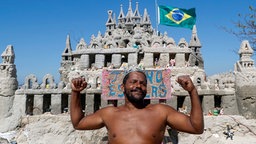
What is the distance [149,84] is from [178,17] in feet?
24.1

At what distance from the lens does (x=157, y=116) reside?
161 inches

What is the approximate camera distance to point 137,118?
13.5ft

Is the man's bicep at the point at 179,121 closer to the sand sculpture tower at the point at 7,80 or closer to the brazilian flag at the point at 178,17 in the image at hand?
the sand sculpture tower at the point at 7,80

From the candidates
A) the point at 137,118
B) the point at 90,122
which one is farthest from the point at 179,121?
the point at 90,122

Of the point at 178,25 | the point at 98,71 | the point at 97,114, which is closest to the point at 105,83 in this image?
the point at 98,71

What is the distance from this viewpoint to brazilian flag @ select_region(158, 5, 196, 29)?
20.5 meters

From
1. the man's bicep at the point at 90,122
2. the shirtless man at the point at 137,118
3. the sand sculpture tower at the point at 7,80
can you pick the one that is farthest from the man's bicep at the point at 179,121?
the sand sculpture tower at the point at 7,80

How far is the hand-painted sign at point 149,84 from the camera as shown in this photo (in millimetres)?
15313

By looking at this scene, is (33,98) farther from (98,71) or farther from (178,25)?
(178,25)

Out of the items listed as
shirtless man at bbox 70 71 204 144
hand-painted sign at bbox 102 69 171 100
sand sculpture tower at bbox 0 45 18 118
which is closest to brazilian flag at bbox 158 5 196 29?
hand-painted sign at bbox 102 69 171 100

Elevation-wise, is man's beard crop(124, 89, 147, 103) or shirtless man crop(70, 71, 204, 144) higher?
man's beard crop(124, 89, 147, 103)

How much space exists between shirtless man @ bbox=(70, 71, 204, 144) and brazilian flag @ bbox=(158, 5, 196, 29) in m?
17.0

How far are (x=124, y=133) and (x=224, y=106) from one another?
14.3 m

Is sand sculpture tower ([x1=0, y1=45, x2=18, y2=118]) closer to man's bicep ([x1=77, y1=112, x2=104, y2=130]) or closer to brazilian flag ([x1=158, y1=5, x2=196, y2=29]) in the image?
brazilian flag ([x1=158, y1=5, x2=196, y2=29])
